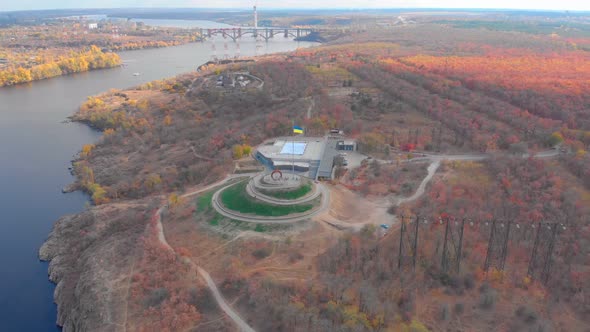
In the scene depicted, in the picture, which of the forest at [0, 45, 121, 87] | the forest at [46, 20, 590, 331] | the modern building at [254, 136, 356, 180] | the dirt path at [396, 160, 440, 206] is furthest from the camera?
the forest at [0, 45, 121, 87]

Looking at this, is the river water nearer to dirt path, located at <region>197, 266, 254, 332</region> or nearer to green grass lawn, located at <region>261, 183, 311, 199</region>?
dirt path, located at <region>197, 266, 254, 332</region>

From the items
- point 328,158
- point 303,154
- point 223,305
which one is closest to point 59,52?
point 303,154

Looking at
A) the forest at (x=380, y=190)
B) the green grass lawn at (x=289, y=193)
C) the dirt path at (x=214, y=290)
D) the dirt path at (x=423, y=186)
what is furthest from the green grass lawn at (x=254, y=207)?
the dirt path at (x=423, y=186)

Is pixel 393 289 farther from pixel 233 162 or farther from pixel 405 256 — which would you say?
pixel 233 162

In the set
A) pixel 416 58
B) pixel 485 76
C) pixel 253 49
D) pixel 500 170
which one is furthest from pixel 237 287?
pixel 253 49

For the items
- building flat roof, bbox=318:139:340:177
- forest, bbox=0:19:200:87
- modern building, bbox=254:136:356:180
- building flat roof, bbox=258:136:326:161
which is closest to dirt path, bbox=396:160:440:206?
modern building, bbox=254:136:356:180

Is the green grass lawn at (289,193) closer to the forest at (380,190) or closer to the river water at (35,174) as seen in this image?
the forest at (380,190)
